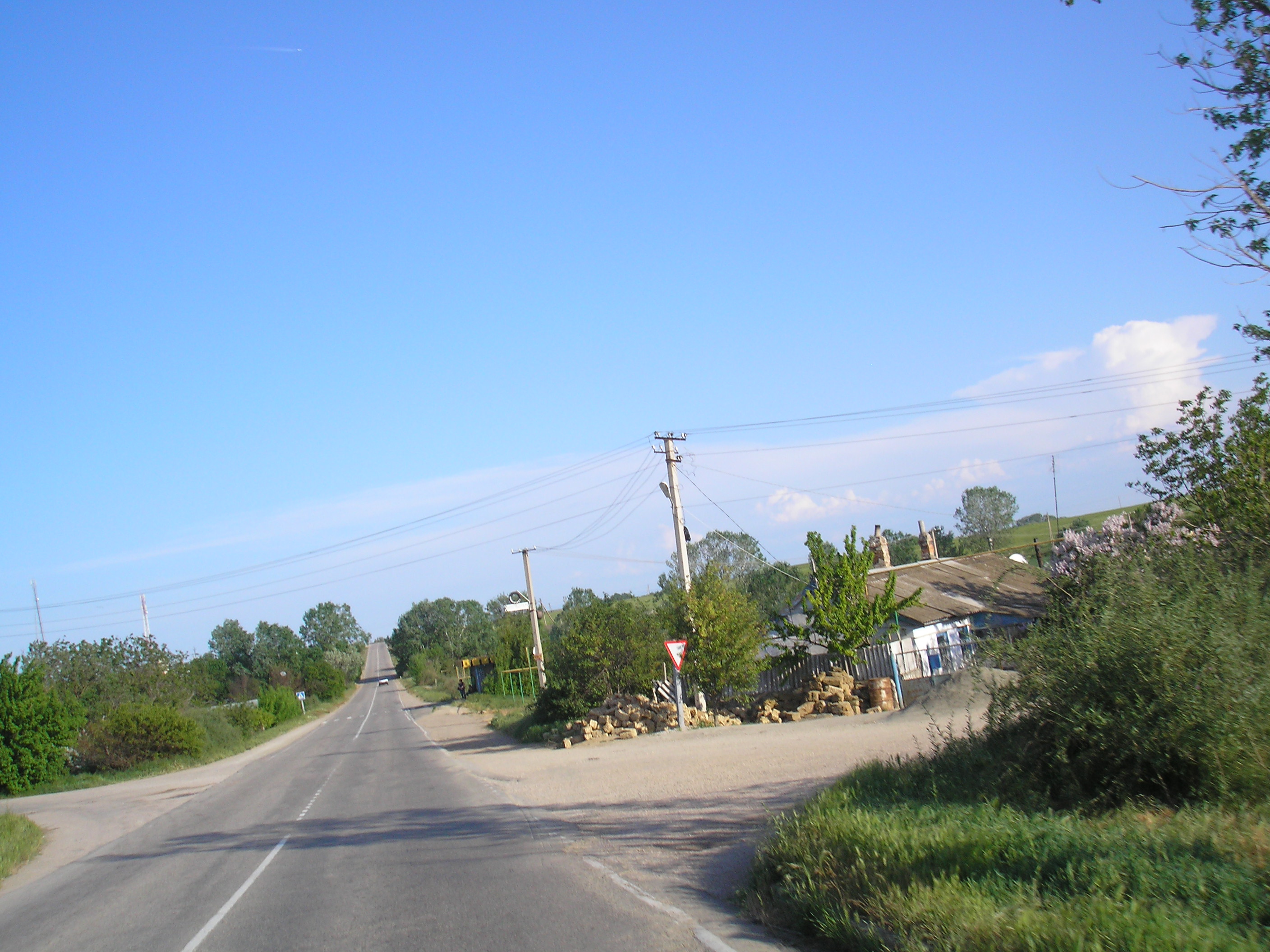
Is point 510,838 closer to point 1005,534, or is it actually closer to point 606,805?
point 606,805

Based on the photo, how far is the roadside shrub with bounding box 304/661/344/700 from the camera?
350 feet

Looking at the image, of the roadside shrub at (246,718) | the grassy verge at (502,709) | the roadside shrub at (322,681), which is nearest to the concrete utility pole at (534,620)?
the grassy verge at (502,709)

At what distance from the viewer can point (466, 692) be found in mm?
72375

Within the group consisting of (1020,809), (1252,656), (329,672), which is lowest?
(329,672)

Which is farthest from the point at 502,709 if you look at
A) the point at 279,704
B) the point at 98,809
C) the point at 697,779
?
the point at 697,779

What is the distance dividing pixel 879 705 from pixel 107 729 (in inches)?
1323

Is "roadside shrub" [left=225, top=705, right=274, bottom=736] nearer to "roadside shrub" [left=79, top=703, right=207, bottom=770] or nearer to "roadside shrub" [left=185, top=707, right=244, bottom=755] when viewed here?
"roadside shrub" [left=185, top=707, right=244, bottom=755]

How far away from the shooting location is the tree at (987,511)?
109 m

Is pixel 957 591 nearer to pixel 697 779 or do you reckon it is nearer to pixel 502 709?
pixel 502 709

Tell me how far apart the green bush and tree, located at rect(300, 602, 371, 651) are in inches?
5578

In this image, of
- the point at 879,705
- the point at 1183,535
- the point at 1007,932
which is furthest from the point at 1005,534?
the point at 1007,932

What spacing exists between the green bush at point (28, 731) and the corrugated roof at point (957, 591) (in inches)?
1252

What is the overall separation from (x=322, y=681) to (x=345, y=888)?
10581 cm

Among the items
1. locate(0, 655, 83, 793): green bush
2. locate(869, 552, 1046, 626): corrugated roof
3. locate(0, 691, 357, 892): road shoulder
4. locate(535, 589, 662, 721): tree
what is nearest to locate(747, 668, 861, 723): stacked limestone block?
locate(535, 589, 662, 721): tree
